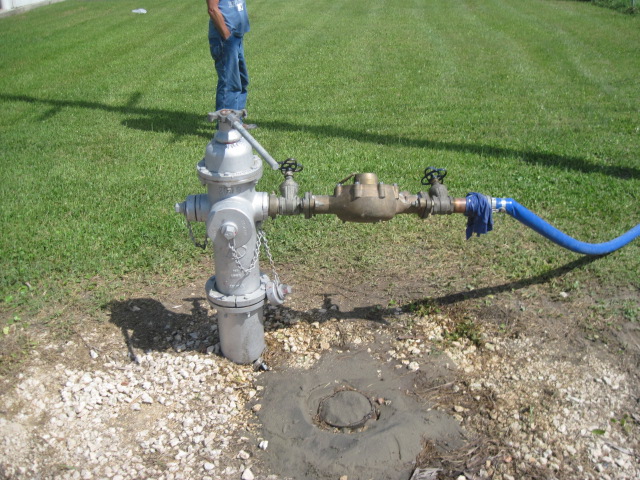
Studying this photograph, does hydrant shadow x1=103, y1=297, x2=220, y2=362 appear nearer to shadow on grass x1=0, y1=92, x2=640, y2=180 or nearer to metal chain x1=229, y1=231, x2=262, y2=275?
metal chain x1=229, y1=231, x2=262, y2=275

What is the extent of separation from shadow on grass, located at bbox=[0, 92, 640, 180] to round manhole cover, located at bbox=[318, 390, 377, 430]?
351 cm

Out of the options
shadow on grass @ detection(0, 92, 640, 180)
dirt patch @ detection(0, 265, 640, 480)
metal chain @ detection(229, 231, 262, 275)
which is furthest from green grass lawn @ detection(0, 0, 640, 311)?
metal chain @ detection(229, 231, 262, 275)

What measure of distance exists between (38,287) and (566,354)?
3.28 metres

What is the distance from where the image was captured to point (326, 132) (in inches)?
260

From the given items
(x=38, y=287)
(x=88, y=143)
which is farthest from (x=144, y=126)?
(x=38, y=287)

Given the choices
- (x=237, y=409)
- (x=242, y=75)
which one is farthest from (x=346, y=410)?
(x=242, y=75)

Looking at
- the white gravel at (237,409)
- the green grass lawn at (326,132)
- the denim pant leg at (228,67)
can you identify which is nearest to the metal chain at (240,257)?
the white gravel at (237,409)

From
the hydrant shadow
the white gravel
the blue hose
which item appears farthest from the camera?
the hydrant shadow

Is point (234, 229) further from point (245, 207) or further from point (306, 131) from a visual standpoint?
point (306, 131)

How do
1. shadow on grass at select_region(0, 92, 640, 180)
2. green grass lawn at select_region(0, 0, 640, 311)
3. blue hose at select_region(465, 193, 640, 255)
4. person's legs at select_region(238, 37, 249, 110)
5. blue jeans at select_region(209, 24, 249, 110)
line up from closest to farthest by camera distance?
blue hose at select_region(465, 193, 640, 255)
green grass lawn at select_region(0, 0, 640, 311)
shadow on grass at select_region(0, 92, 640, 180)
blue jeans at select_region(209, 24, 249, 110)
person's legs at select_region(238, 37, 249, 110)

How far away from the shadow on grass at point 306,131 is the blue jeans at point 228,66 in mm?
458

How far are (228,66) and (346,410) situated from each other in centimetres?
427

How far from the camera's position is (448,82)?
829 cm

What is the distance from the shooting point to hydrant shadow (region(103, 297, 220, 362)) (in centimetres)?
354
